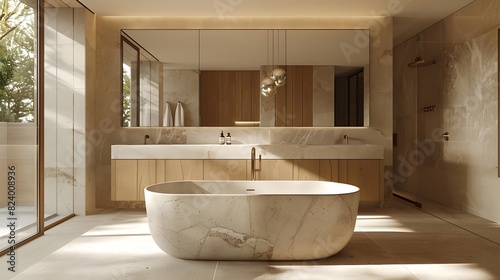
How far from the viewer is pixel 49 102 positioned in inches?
180

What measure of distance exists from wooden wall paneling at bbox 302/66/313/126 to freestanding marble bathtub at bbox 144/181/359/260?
228cm

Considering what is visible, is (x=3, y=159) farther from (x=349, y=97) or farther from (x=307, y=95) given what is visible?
(x=349, y=97)

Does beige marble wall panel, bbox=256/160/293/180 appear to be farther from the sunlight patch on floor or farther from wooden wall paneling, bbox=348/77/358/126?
wooden wall paneling, bbox=348/77/358/126

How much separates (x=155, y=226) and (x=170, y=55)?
2.69 metres

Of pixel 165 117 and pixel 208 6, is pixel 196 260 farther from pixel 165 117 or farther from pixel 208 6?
pixel 208 6

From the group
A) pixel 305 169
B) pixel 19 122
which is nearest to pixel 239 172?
pixel 305 169

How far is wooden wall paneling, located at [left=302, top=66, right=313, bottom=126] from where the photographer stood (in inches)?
201

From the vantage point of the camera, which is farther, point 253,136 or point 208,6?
point 253,136

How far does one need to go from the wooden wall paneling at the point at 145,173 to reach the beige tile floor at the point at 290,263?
0.58m

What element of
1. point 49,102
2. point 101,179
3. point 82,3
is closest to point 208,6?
point 82,3

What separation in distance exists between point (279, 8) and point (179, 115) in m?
1.71

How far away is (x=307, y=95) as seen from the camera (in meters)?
5.10

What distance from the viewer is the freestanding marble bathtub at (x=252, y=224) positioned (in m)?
2.82

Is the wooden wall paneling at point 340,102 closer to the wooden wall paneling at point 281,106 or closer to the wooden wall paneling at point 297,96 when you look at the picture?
the wooden wall paneling at point 297,96
